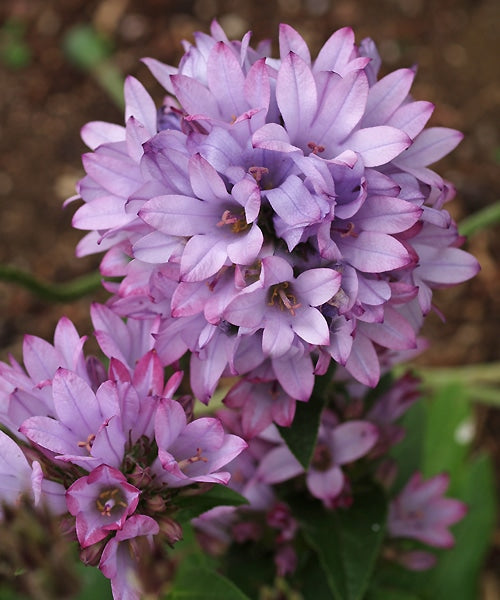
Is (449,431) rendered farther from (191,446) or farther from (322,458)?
(191,446)

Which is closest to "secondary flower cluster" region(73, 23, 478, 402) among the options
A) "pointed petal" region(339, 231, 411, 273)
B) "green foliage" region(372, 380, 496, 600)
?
"pointed petal" region(339, 231, 411, 273)

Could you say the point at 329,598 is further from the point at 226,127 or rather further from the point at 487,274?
the point at 487,274

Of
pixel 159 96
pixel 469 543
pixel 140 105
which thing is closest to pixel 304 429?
pixel 140 105

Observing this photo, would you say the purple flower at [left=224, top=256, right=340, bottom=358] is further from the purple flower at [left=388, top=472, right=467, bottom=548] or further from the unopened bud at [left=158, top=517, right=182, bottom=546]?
the purple flower at [left=388, top=472, right=467, bottom=548]

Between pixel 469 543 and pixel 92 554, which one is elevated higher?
pixel 92 554

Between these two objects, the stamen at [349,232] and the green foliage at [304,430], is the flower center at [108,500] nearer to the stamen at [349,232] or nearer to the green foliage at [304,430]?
the green foliage at [304,430]

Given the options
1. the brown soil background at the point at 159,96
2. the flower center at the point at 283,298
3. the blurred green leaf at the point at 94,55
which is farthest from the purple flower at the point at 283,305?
the blurred green leaf at the point at 94,55
